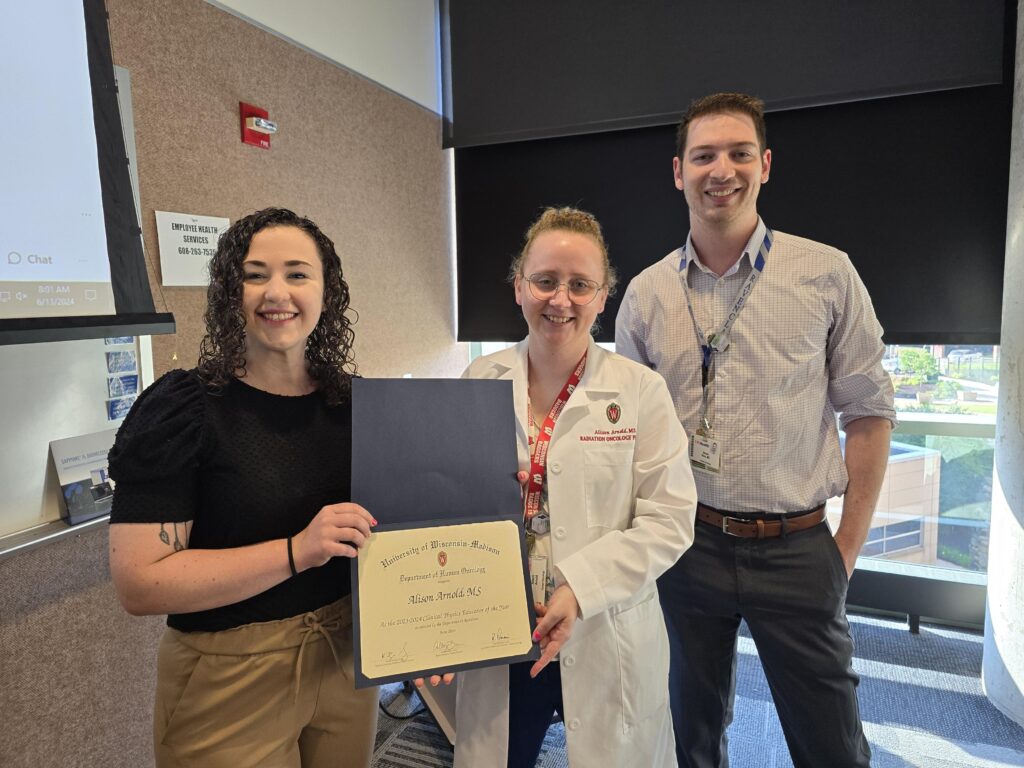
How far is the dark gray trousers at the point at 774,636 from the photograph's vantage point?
4.81ft

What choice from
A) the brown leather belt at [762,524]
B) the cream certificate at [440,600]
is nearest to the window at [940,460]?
the brown leather belt at [762,524]

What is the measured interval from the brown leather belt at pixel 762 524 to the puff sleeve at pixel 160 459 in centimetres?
120

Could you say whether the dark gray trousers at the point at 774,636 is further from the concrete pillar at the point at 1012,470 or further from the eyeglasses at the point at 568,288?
the concrete pillar at the point at 1012,470

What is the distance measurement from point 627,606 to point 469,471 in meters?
0.46

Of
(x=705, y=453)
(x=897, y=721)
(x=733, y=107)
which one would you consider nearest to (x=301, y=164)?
(x=733, y=107)

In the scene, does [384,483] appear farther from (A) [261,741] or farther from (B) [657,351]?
(B) [657,351]

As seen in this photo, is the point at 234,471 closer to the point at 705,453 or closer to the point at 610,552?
the point at 610,552

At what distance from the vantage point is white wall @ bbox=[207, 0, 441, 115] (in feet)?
7.30

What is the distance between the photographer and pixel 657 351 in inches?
64.8

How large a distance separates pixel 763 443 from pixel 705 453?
142mm

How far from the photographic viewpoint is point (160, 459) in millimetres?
935

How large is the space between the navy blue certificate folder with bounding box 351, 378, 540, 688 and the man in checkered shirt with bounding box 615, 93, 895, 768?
0.65 metres

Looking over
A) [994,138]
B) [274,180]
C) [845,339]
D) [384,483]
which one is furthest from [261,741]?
[994,138]
